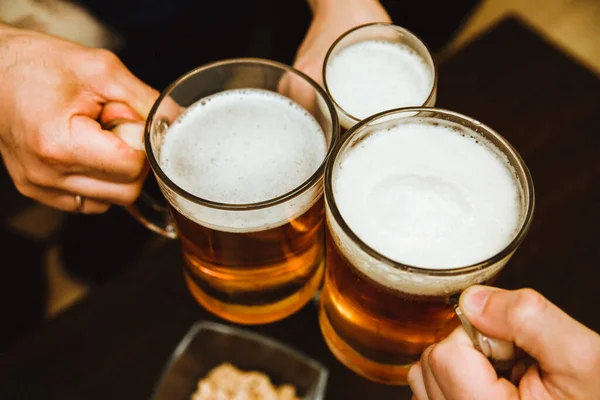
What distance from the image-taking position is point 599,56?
254 centimetres

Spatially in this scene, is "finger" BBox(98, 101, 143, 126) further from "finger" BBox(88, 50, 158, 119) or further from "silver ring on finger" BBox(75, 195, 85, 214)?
"silver ring on finger" BBox(75, 195, 85, 214)

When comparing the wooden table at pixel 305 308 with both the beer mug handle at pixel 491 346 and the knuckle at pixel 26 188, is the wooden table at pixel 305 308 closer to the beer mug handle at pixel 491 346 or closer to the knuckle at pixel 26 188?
the knuckle at pixel 26 188

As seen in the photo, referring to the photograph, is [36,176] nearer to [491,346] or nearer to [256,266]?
[256,266]

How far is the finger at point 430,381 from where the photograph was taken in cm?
61

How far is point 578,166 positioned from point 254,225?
893 millimetres

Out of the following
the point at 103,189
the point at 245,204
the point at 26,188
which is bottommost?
the point at 26,188

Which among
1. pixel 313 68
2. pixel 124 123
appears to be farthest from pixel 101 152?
pixel 313 68

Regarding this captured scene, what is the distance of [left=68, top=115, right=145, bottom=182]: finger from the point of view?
72 centimetres

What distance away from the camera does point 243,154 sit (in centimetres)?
69

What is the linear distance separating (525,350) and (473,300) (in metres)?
0.08

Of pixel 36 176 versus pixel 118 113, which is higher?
pixel 118 113

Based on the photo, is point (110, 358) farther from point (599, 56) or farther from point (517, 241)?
point (599, 56)

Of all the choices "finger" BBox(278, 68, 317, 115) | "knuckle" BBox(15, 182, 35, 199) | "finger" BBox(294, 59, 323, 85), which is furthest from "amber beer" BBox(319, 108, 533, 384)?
"knuckle" BBox(15, 182, 35, 199)

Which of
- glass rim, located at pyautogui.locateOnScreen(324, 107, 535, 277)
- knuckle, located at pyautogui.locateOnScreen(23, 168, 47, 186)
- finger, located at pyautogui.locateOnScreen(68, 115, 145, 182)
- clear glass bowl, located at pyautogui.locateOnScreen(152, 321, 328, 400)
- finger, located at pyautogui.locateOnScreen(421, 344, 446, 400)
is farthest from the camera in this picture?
clear glass bowl, located at pyautogui.locateOnScreen(152, 321, 328, 400)
